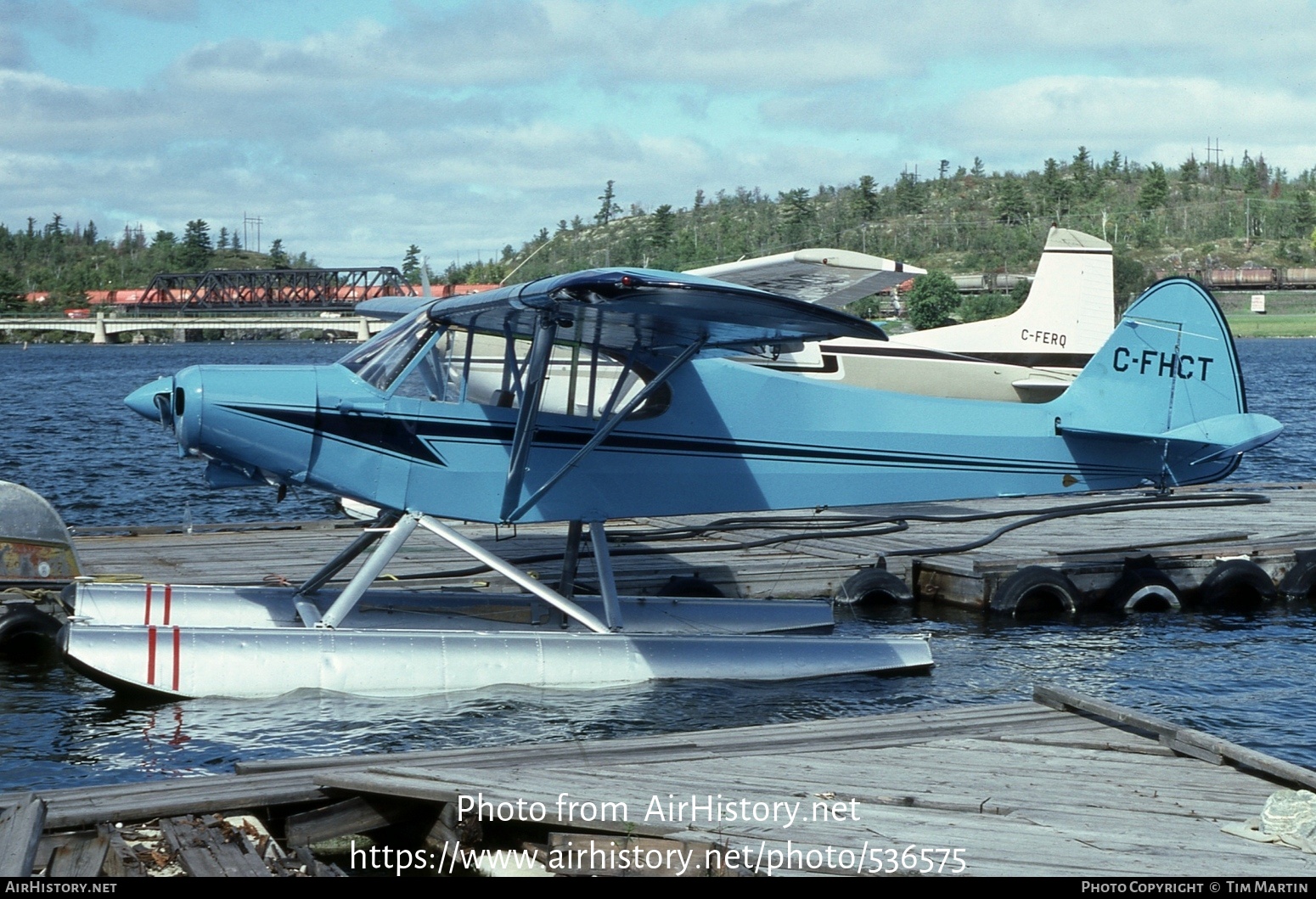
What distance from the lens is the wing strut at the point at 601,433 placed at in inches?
Result: 356

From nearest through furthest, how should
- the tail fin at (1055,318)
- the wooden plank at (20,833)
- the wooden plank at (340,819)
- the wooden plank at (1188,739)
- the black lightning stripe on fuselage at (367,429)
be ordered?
the wooden plank at (20,833)
the wooden plank at (340,819)
the wooden plank at (1188,739)
the black lightning stripe on fuselage at (367,429)
the tail fin at (1055,318)

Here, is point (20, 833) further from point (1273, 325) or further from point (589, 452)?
point (1273, 325)

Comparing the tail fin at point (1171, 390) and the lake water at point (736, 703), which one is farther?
the tail fin at point (1171, 390)

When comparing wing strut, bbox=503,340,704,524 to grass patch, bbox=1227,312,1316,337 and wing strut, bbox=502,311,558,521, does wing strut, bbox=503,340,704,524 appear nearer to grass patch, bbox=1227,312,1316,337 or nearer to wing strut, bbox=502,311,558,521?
wing strut, bbox=502,311,558,521

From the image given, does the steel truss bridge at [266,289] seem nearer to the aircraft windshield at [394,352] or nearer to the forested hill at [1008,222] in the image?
the forested hill at [1008,222]

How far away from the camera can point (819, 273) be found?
13.5m

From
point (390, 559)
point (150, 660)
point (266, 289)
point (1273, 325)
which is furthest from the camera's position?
point (266, 289)

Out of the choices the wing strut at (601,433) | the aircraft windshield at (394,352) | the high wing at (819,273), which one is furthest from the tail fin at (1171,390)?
the aircraft windshield at (394,352)

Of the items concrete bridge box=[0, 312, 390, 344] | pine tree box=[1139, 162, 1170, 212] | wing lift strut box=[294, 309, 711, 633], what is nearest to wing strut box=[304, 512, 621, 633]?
wing lift strut box=[294, 309, 711, 633]

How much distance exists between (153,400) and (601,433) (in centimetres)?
295

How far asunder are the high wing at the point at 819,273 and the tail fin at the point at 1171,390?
66.9 inches

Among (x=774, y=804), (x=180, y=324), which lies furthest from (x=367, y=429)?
(x=180, y=324)

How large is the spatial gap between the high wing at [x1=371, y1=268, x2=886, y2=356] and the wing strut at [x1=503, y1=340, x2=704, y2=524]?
16cm

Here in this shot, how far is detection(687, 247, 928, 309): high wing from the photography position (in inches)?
390
